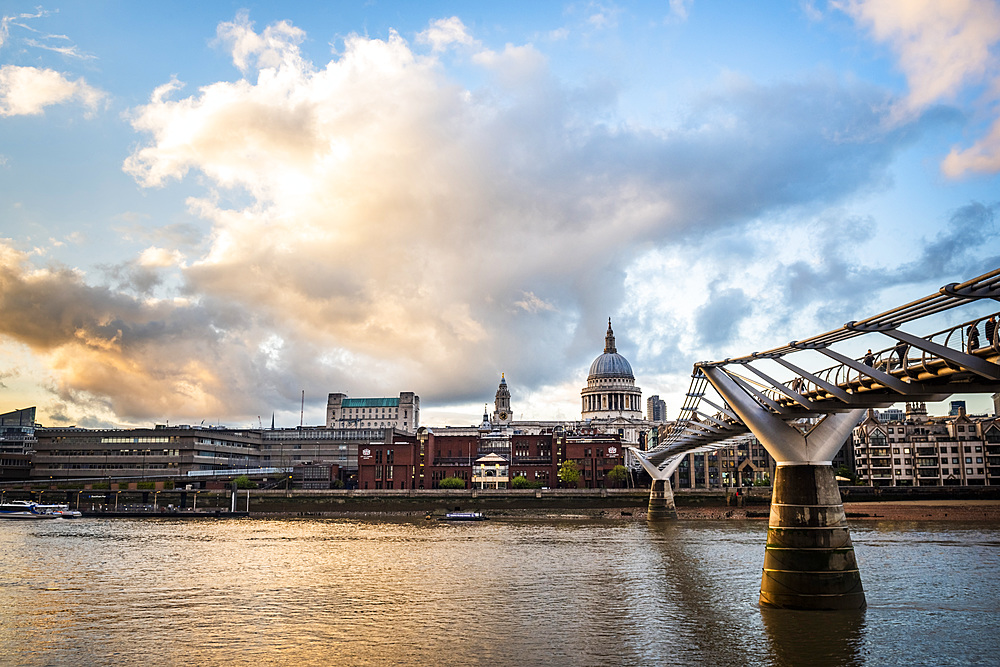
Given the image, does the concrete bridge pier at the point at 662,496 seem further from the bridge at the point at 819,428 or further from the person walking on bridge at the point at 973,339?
the person walking on bridge at the point at 973,339

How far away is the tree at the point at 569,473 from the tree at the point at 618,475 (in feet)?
18.1

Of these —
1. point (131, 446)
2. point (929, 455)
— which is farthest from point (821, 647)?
point (131, 446)

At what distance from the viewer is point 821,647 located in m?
23.1

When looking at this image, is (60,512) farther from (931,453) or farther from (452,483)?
(931,453)

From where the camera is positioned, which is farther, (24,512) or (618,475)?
(618,475)

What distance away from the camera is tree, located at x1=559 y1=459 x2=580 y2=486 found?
120 metres

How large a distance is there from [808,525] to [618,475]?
321 feet

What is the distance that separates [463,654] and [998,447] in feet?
384

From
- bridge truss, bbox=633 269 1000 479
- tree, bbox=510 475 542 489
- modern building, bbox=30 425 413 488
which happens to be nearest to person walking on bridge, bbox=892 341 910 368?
bridge truss, bbox=633 269 1000 479

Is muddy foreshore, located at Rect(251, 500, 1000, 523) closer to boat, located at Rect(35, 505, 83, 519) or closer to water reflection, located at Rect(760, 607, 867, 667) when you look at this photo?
boat, located at Rect(35, 505, 83, 519)

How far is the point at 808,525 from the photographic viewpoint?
27828 millimetres

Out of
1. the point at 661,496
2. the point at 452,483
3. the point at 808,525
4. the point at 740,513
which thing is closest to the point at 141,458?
the point at 452,483

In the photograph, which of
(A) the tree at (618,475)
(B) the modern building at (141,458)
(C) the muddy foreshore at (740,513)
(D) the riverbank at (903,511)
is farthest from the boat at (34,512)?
(A) the tree at (618,475)

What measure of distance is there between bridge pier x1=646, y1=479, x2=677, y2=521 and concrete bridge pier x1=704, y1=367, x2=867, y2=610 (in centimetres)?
5729
